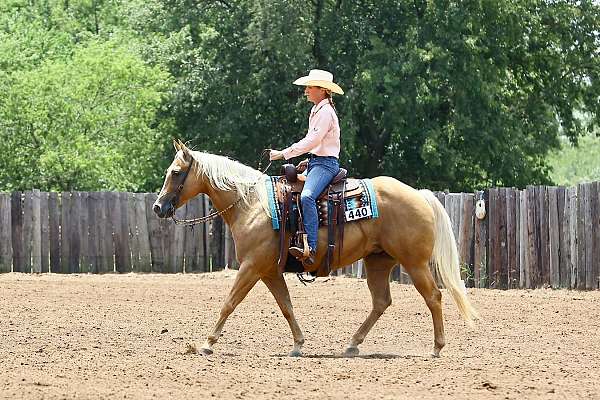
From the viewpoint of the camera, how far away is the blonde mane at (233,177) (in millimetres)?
11367

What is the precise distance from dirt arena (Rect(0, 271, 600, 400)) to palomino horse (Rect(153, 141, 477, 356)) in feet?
1.78

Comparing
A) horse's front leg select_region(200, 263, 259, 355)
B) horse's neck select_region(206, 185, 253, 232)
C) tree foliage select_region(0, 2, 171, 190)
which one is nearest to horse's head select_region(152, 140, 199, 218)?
horse's neck select_region(206, 185, 253, 232)

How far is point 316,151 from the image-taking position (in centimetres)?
1121

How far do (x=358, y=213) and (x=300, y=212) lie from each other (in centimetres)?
57

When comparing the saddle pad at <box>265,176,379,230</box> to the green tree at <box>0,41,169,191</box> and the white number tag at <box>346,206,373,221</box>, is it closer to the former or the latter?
the white number tag at <box>346,206,373,221</box>

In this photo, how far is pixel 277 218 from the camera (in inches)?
442

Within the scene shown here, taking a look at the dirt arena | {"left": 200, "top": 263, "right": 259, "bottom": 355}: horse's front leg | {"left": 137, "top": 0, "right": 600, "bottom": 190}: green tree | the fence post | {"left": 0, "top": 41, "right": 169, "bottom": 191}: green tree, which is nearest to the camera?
the dirt arena

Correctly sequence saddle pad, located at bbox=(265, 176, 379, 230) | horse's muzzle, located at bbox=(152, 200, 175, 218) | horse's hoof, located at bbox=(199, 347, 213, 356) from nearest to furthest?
horse's hoof, located at bbox=(199, 347, 213, 356) → saddle pad, located at bbox=(265, 176, 379, 230) → horse's muzzle, located at bbox=(152, 200, 175, 218)

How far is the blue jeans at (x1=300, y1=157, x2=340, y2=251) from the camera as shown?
11094mm

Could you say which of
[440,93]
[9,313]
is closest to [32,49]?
[440,93]

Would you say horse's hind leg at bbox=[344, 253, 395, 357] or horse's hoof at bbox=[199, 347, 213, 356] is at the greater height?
horse's hind leg at bbox=[344, 253, 395, 357]

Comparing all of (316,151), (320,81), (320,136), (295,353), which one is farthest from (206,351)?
(320,81)

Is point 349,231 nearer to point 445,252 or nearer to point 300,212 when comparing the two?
point 300,212

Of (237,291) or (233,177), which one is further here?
(233,177)
